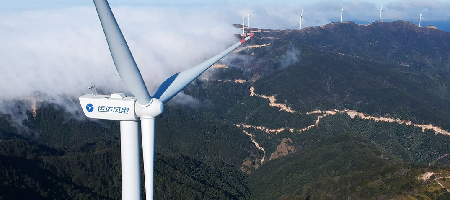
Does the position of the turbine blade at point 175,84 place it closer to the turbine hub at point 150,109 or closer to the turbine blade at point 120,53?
the turbine hub at point 150,109

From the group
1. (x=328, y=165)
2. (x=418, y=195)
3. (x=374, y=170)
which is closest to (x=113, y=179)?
(x=328, y=165)

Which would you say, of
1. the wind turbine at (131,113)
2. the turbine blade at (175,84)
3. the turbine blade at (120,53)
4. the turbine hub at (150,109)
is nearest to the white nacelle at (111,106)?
the wind turbine at (131,113)

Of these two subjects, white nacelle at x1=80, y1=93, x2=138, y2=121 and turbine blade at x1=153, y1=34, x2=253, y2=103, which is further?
turbine blade at x1=153, y1=34, x2=253, y2=103

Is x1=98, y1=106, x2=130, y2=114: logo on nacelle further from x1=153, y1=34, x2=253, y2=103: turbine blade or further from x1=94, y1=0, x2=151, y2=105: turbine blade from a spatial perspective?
x1=153, y1=34, x2=253, y2=103: turbine blade

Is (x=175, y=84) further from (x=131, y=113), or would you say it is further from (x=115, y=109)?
(x=115, y=109)

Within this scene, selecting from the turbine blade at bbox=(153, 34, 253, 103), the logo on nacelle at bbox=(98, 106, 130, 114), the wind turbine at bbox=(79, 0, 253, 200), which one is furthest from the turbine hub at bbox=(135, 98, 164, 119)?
the turbine blade at bbox=(153, 34, 253, 103)
